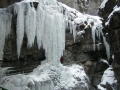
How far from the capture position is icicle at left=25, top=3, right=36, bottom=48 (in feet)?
38.2

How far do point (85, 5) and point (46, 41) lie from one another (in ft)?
41.7

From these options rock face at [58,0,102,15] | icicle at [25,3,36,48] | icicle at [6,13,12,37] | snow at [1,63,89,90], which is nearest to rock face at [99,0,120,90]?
snow at [1,63,89,90]

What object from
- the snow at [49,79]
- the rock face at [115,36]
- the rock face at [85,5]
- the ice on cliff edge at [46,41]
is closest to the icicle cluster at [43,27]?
the ice on cliff edge at [46,41]

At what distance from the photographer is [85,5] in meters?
23.5

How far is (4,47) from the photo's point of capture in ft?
37.3

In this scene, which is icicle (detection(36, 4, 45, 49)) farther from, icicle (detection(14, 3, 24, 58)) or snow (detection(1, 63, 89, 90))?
snow (detection(1, 63, 89, 90))

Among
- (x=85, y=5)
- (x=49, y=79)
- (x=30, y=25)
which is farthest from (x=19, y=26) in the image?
(x=85, y=5)

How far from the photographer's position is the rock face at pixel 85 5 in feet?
74.6

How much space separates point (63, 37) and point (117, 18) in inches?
207

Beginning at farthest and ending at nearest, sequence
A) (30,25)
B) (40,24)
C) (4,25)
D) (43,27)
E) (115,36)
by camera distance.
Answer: (43,27) → (40,24) → (30,25) → (4,25) → (115,36)

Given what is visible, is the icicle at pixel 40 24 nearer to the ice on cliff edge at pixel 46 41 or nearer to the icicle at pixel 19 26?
the ice on cliff edge at pixel 46 41

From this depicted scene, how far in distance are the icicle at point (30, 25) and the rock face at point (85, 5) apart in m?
11.4

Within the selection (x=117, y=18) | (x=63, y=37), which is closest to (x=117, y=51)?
(x=117, y=18)

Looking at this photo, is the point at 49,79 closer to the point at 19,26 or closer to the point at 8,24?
the point at 19,26
